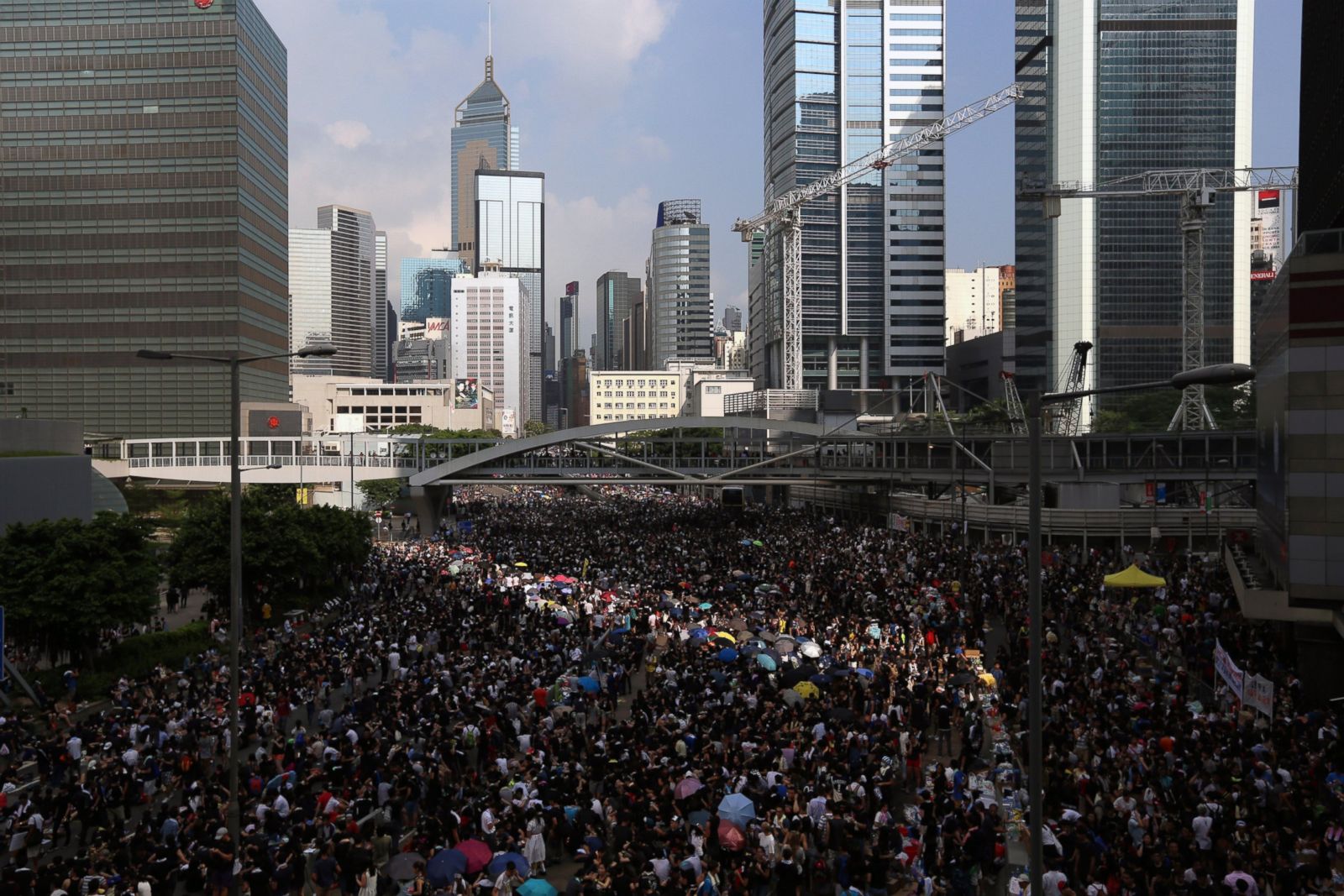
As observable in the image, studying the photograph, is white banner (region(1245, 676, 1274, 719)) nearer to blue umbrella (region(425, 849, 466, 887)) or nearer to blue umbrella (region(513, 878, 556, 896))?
blue umbrella (region(513, 878, 556, 896))

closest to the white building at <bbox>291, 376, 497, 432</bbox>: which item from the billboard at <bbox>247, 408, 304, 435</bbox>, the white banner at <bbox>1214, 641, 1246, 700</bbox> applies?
the billboard at <bbox>247, 408, 304, 435</bbox>

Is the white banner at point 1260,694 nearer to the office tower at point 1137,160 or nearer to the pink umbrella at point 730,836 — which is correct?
the pink umbrella at point 730,836

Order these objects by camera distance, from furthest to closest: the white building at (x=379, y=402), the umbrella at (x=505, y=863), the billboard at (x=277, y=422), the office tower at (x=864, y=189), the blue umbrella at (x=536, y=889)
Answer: the white building at (x=379, y=402)
the office tower at (x=864, y=189)
the billboard at (x=277, y=422)
the umbrella at (x=505, y=863)
the blue umbrella at (x=536, y=889)

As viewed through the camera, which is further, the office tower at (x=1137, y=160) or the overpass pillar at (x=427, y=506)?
the office tower at (x=1137, y=160)

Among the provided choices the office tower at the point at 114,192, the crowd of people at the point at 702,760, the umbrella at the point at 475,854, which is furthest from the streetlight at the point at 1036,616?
the office tower at the point at 114,192

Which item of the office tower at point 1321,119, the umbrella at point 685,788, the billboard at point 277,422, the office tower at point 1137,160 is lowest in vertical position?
the umbrella at point 685,788

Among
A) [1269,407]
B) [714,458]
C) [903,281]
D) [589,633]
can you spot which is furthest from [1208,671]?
[903,281]

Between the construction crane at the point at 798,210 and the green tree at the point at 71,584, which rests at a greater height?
the construction crane at the point at 798,210
